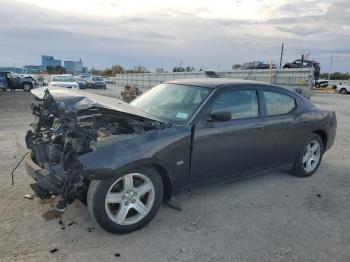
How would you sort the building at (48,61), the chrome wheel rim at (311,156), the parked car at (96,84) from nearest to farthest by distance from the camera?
the chrome wheel rim at (311,156)
the parked car at (96,84)
the building at (48,61)

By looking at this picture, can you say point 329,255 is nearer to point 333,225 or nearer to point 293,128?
point 333,225

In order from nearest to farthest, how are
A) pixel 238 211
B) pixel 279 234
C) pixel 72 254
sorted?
pixel 72 254 < pixel 279 234 < pixel 238 211

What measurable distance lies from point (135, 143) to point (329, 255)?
2.21m

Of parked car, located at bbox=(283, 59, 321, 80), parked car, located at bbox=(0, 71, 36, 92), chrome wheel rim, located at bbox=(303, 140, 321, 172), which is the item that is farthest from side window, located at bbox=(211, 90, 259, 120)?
parked car, located at bbox=(0, 71, 36, 92)

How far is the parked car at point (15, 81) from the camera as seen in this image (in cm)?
2839

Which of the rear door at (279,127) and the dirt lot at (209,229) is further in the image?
the rear door at (279,127)

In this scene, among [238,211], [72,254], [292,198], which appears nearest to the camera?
[72,254]

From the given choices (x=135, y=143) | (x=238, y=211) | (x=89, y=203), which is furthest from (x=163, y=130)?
(x=238, y=211)

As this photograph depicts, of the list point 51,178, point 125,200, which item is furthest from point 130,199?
point 51,178

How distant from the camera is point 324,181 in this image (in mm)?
5629

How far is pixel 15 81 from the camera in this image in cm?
2906

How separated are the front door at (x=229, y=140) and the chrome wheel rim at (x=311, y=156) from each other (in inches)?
51.7

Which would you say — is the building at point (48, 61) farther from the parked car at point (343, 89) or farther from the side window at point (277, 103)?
the side window at point (277, 103)

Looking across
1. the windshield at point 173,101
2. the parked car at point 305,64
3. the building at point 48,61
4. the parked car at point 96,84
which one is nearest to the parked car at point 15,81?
the parked car at point 96,84
